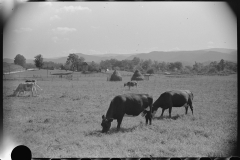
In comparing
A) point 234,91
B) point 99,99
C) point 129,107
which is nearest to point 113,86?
point 99,99

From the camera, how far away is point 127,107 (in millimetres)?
5617

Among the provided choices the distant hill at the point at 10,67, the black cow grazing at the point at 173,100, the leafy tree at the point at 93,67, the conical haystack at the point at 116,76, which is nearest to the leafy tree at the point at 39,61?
the distant hill at the point at 10,67

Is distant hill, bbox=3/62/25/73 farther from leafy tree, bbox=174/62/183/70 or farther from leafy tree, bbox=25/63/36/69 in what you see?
leafy tree, bbox=174/62/183/70

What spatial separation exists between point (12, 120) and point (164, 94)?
4.47 metres

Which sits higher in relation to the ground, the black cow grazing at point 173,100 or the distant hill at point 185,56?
the distant hill at point 185,56

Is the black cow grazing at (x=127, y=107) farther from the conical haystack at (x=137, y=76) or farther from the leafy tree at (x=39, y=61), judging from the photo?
the leafy tree at (x=39, y=61)

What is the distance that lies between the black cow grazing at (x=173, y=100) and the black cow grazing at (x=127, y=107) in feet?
0.91

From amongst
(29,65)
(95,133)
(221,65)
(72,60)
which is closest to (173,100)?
(221,65)

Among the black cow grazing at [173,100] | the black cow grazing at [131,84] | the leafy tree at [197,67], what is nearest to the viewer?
the black cow grazing at [173,100]

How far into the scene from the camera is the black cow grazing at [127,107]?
5463 millimetres

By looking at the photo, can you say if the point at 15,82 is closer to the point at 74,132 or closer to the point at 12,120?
the point at 12,120

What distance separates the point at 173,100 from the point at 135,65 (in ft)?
5.30

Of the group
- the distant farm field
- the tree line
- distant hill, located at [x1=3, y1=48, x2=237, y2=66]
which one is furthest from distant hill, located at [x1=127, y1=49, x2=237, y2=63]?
the distant farm field

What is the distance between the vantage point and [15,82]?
6207mm
